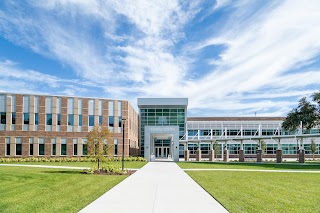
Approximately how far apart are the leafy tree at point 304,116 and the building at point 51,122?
23022 millimetres

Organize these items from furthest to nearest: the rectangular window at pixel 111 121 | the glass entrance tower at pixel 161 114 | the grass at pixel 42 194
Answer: the glass entrance tower at pixel 161 114 → the rectangular window at pixel 111 121 → the grass at pixel 42 194

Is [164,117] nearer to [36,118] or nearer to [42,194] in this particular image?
[36,118]

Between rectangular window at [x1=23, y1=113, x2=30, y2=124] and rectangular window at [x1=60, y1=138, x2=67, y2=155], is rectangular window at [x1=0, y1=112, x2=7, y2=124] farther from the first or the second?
rectangular window at [x1=60, y1=138, x2=67, y2=155]

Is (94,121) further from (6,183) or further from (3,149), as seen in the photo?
(6,183)

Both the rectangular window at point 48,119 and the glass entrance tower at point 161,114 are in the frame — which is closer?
the rectangular window at point 48,119

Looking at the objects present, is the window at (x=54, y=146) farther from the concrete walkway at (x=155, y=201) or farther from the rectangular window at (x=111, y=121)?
the concrete walkway at (x=155, y=201)

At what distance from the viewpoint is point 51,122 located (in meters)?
44.6

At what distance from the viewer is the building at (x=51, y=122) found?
42.7 meters

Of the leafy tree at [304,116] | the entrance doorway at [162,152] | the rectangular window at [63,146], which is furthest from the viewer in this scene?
the entrance doorway at [162,152]

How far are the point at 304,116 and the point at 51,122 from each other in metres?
33.5

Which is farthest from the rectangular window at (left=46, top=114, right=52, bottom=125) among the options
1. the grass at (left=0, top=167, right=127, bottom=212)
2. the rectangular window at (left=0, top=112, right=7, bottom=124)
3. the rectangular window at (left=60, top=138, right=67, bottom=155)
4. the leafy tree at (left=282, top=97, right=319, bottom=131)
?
the leafy tree at (left=282, top=97, right=319, bottom=131)

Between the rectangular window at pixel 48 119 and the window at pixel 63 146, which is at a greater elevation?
the rectangular window at pixel 48 119

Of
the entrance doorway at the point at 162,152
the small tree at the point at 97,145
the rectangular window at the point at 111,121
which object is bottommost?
the entrance doorway at the point at 162,152

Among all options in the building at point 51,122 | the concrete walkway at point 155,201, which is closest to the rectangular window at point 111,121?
the building at point 51,122
